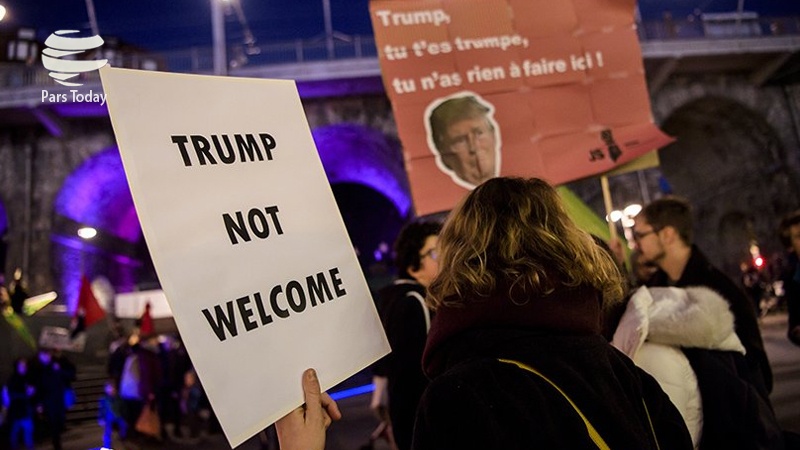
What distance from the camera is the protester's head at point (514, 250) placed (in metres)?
1.08

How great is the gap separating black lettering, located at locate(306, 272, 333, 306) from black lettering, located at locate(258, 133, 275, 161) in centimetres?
31

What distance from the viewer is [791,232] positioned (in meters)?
3.58

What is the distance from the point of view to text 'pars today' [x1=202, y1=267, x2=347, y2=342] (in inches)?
40.4

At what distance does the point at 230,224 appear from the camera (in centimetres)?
111

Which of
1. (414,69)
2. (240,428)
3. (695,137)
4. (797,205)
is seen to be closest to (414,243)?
(414,69)

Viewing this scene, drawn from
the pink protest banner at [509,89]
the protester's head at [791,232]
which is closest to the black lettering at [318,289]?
the pink protest banner at [509,89]

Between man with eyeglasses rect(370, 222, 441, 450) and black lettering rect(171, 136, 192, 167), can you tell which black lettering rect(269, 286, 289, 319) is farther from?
man with eyeglasses rect(370, 222, 441, 450)

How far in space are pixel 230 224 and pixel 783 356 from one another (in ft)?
33.0

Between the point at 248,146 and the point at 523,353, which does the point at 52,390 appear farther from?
the point at 523,353

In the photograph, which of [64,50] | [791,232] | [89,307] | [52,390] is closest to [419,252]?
[64,50]

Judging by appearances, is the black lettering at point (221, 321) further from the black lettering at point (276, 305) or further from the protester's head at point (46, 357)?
the protester's head at point (46, 357)

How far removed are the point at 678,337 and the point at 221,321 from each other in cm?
145

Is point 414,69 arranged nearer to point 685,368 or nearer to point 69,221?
point 685,368

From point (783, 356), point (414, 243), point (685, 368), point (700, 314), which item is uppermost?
point (414, 243)
